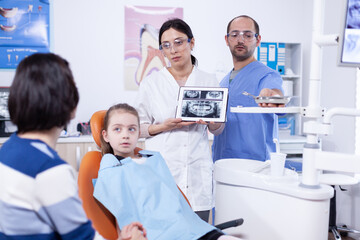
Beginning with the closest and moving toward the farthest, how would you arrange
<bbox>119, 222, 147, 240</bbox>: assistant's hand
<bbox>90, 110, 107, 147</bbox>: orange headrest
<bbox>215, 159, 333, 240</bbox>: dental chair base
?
<bbox>119, 222, 147, 240</bbox>: assistant's hand, <bbox>215, 159, 333, 240</bbox>: dental chair base, <bbox>90, 110, 107, 147</bbox>: orange headrest

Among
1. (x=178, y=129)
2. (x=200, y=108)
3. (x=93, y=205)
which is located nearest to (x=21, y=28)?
(x=178, y=129)

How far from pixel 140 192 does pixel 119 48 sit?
91.3 inches

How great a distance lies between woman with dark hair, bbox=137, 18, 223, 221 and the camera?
170 cm

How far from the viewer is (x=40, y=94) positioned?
2.53 ft

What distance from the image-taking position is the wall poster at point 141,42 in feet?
11.1

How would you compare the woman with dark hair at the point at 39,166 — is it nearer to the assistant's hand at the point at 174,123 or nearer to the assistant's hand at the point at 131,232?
the assistant's hand at the point at 131,232

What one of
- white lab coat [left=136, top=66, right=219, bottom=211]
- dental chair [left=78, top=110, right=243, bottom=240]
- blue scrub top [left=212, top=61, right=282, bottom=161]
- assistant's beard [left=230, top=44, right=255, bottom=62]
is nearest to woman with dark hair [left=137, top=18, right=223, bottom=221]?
white lab coat [left=136, top=66, right=219, bottom=211]

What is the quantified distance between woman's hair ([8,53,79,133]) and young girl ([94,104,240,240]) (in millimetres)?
581

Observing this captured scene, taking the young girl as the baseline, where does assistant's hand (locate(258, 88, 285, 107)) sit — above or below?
above

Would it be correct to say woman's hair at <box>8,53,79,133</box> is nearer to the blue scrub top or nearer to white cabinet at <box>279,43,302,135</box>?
the blue scrub top

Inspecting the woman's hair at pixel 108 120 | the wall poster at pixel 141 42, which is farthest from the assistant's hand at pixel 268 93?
→ the wall poster at pixel 141 42

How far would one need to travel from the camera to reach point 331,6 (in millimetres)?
3295

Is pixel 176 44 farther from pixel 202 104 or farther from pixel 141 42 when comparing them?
pixel 141 42

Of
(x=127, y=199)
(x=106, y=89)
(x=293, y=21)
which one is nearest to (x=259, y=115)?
(x=127, y=199)
